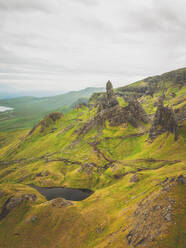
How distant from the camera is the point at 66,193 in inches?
4299

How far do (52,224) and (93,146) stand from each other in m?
116

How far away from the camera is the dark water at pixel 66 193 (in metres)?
102

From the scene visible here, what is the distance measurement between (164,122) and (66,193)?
10734cm

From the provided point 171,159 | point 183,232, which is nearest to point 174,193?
point 183,232

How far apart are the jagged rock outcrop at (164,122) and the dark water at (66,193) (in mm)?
81649

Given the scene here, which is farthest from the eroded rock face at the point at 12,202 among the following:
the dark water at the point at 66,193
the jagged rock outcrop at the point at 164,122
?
the jagged rock outcrop at the point at 164,122

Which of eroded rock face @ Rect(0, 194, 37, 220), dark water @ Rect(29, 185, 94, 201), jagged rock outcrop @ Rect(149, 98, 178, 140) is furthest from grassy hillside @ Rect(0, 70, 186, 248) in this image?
dark water @ Rect(29, 185, 94, 201)

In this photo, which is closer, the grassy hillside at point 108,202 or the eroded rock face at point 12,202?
Result: the grassy hillside at point 108,202

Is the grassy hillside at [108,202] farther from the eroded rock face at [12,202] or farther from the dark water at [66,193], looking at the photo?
the dark water at [66,193]

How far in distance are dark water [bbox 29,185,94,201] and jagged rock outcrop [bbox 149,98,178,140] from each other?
81.6 metres

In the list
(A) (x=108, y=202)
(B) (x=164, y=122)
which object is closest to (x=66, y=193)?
(A) (x=108, y=202)

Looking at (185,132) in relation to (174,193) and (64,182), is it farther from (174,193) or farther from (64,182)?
(64,182)

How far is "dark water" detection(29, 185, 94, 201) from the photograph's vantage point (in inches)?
4033

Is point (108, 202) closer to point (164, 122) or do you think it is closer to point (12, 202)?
point (12, 202)
